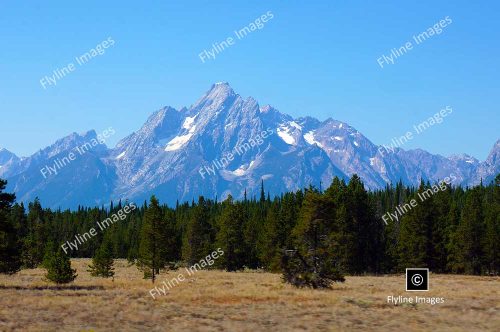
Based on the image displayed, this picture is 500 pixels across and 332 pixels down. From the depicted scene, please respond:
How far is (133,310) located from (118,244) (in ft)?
347

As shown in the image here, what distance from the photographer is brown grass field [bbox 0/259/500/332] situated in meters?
26.3

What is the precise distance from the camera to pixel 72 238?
453ft

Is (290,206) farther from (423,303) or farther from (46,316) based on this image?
(46,316)

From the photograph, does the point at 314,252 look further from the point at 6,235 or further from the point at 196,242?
the point at 196,242

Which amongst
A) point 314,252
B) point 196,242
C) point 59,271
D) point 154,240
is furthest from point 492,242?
point 59,271

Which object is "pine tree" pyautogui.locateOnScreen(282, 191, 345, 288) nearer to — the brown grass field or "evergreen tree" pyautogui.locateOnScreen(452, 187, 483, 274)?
the brown grass field

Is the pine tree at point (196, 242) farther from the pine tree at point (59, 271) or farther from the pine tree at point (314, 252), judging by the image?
the pine tree at point (314, 252)

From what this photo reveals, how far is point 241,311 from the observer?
105 feet

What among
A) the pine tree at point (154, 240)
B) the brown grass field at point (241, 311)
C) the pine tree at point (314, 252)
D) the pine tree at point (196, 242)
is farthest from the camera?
the pine tree at point (196, 242)

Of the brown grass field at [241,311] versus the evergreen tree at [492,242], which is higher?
the evergreen tree at [492,242]

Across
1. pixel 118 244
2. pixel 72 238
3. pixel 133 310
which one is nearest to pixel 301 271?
pixel 133 310

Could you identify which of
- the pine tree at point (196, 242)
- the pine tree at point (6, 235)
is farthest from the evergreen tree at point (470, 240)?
the pine tree at point (6, 235)

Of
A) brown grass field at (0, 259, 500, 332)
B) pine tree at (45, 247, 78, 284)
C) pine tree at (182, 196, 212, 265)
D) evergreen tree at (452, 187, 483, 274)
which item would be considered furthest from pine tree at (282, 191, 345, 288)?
pine tree at (182, 196, 212, 265)

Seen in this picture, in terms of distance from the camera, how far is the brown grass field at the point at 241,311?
26.3 m
